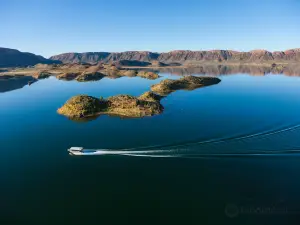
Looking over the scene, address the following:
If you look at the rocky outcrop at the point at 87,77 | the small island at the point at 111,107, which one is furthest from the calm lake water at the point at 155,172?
the rocky outcrop at the point at 87,77

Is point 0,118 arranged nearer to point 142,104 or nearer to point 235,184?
point 142,104

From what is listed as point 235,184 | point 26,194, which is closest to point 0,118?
point 26,194

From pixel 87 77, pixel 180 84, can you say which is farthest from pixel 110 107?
pixel 87 77

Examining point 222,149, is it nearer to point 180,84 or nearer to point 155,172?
point 155,172

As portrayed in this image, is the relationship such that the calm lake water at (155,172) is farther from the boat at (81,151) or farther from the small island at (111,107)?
the small island at (111,107)

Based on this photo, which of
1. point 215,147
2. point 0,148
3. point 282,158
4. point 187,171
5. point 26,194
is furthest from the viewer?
point 0,148

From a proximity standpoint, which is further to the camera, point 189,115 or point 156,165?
point 189,115
